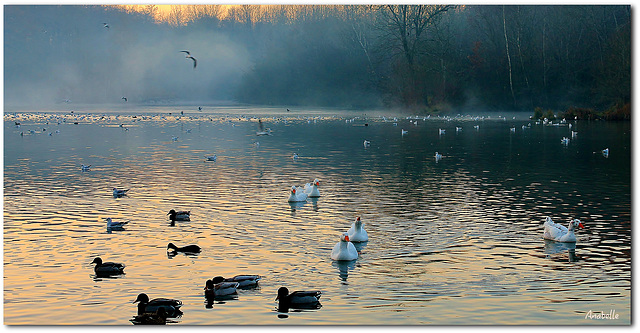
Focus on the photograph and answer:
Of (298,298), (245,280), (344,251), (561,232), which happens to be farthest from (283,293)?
(561,232)

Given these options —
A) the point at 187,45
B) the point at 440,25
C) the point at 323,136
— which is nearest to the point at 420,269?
the point at 323,136

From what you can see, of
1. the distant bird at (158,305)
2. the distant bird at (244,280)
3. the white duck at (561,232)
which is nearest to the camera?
the distant bird at (158,305)

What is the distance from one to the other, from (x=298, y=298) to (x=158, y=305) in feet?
6.69

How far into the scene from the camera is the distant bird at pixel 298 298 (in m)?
11.2

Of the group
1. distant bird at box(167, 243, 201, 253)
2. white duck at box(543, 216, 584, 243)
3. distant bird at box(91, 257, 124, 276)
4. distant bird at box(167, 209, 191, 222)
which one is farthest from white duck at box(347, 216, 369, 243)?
distant bird at box(91, 257, 124, 276)

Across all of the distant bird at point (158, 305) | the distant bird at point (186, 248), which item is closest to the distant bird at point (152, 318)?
the distant bird at point (158, 305)

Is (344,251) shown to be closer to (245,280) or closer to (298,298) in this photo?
(245,280)

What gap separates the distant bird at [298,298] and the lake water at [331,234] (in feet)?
0.62

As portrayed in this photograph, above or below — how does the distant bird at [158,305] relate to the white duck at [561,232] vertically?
below

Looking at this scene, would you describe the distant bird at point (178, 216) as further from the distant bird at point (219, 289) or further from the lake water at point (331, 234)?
the distant bird at point (219, 289)

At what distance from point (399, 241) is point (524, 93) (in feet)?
144

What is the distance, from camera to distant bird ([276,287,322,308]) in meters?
11.2

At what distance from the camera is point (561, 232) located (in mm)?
15680

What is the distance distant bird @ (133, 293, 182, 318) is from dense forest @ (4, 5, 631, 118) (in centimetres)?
2075
